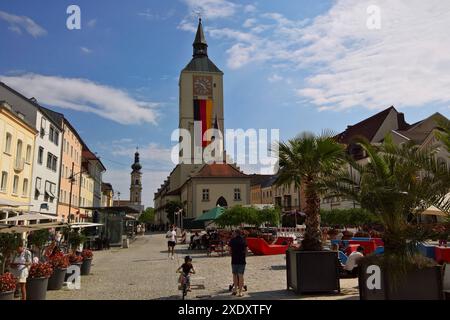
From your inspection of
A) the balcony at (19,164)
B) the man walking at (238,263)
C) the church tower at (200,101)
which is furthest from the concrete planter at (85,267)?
the church tower at (200,101)

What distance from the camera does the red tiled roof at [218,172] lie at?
227 ft

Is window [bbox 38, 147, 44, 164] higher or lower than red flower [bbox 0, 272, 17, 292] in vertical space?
higher

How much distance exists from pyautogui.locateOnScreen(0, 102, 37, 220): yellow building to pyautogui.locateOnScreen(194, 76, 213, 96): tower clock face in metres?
54.2

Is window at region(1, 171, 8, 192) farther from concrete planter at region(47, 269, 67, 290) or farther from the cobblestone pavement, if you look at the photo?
concrete planter at region(47, 269, 67, 290)

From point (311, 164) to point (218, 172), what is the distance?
58.3 metres

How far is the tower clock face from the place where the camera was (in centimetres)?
8731

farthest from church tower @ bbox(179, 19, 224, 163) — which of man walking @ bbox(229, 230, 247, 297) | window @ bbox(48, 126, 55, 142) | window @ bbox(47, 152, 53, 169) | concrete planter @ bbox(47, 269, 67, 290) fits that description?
man walking @ bbox(229, 230, 247, 297)

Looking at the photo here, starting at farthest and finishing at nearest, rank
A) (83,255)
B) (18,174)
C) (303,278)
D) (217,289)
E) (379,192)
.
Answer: (18,174)
(83,255)
(217,289)
(303,278)
(379,192)

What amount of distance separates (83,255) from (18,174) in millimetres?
19938

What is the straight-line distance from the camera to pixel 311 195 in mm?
→ 11758
